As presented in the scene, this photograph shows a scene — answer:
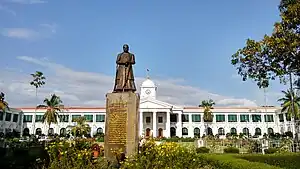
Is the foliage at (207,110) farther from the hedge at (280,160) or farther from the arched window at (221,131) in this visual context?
the hedge at (280,160)

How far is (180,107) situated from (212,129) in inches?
326

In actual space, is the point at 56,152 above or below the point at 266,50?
below

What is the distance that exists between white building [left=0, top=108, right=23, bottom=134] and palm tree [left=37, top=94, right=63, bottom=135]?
251 inches

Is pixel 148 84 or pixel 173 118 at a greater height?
pixel 148 84

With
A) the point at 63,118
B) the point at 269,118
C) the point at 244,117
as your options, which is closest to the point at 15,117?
the point at 63,118

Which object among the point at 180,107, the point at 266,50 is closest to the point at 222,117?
the point at 180,107

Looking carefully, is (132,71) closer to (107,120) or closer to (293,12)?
→ (107,120)

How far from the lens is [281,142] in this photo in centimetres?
2441

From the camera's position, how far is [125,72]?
10.7 meters

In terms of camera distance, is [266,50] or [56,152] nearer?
[56,152]

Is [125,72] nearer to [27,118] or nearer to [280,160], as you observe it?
[280,160]

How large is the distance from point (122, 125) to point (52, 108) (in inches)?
1967

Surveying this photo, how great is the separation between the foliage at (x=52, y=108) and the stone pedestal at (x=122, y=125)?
158 feet

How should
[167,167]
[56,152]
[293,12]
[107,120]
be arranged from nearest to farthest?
[167,167]
[56,152]
[107,120]
[293,12]
